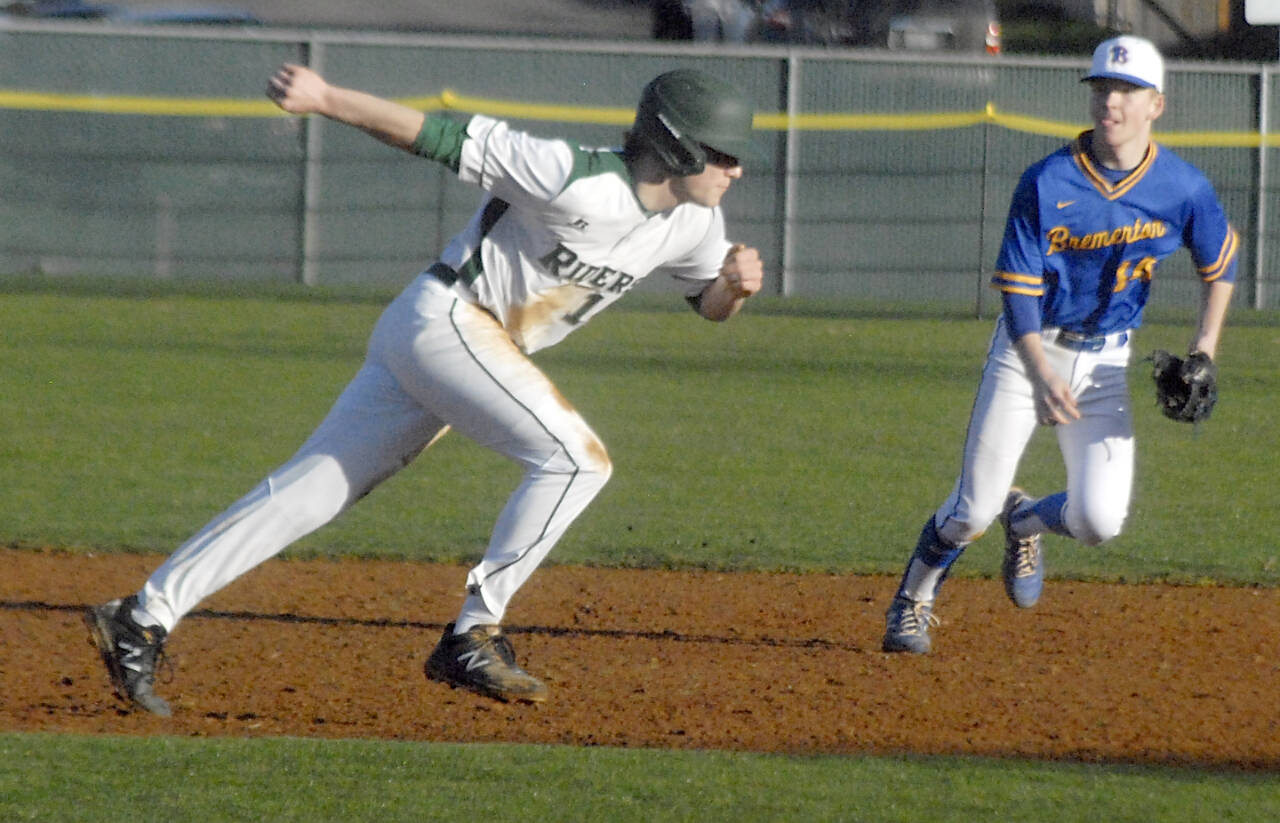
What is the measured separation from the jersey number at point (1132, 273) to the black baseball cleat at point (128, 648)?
10.2 ft

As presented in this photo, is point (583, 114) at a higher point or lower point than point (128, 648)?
higher

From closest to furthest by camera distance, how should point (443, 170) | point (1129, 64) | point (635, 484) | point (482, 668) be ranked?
point (482, 668) → point (1129, 64) → point (635, 484) → point (443, 170)

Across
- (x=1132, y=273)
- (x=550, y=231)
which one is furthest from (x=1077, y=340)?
(x=550, y=231)

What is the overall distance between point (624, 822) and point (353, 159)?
15.1 meters

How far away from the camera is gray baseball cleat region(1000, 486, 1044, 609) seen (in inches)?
245

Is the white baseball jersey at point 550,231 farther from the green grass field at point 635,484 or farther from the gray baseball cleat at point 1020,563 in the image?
the gray baseball cleat at point 1020,563

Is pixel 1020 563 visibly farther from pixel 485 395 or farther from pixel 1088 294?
pixel 485 395

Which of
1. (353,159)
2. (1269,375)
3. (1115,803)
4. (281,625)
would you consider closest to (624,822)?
(1115,803)

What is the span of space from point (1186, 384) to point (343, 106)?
10.0 ft

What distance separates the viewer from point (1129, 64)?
210 inches

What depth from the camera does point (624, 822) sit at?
3934mm

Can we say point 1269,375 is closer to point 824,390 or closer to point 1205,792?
point 824,390

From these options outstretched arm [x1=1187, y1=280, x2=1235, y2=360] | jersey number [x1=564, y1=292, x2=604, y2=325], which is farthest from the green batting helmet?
outstretched arm [x1=1187, y1=280, x2=1235, y2=360]

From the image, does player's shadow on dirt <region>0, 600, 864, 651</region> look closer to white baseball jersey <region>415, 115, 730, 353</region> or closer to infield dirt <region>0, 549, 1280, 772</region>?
infield dirt <region>0, 549, 1280, 772</region>
